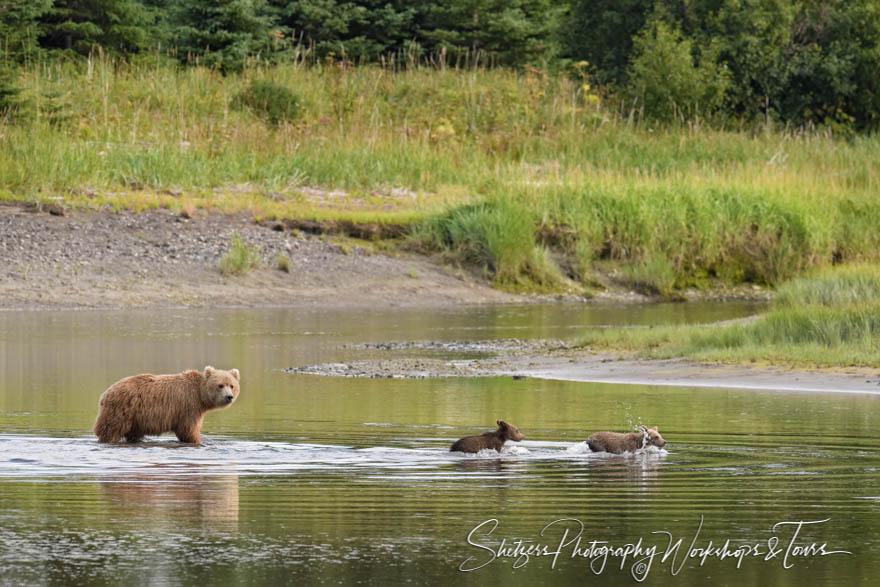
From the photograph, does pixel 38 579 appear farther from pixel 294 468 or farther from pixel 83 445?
pixel 83 445

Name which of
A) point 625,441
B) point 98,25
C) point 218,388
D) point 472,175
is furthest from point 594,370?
point 98,25

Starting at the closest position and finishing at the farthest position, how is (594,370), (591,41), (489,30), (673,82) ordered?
(594,370)
(673,82)
(489,30)
(591,41)

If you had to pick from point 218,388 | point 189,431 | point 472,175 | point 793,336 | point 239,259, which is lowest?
point 239,259

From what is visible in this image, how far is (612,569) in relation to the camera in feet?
23.6

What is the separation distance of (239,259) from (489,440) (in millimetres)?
16074

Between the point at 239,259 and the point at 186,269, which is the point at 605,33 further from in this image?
the point at 186,269

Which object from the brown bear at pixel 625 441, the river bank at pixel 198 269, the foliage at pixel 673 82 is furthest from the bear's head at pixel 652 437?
the foliage at pixel 673 82

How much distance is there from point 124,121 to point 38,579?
87.5ft

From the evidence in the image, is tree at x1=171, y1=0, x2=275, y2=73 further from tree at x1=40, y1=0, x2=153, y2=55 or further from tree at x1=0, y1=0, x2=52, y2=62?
tree at x1=0, y1=0, x2=52, y2=62

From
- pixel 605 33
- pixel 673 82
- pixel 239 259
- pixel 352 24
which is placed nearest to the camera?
pixel 239 259

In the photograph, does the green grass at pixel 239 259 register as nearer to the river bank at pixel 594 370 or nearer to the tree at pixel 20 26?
the river bank at pixel 594 370

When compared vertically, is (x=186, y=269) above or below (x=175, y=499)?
below

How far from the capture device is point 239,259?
85.9 feet

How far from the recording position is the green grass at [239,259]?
26094mm
